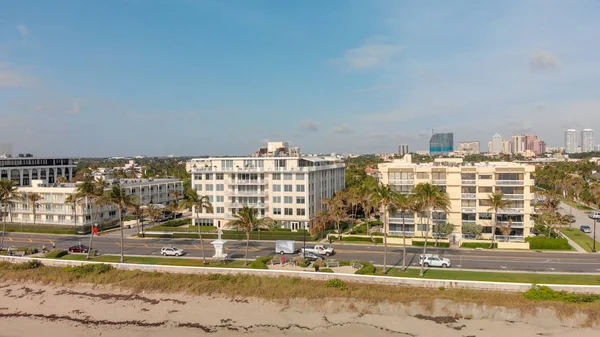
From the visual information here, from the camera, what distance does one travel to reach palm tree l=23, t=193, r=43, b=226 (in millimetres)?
82375

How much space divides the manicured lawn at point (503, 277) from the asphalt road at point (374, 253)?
3.21 meters

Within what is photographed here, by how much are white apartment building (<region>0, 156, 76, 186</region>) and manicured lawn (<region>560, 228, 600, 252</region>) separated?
13506cm

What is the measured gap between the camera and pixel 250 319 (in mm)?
39250

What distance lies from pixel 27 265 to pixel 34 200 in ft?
108

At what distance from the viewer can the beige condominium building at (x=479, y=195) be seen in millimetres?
66875

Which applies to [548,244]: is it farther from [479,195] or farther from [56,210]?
[56,210]

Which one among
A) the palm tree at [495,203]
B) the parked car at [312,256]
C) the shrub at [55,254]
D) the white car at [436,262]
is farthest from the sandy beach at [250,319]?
the palm tree at [495,203]

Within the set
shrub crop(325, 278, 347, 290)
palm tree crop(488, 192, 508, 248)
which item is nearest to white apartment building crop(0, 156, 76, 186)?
shrub crop(325, 278, 347, 290)

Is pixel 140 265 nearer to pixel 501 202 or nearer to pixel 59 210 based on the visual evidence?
pixel 59 210

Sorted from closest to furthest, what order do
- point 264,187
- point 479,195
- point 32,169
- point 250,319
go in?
point 250,319 → point 479,195 → point 264,187 → point 32,169

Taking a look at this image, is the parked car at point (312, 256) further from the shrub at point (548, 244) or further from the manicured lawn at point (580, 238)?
the manicured lawn at point (580, 238)

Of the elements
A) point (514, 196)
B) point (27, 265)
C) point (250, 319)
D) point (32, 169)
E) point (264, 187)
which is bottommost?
point (250, 319)

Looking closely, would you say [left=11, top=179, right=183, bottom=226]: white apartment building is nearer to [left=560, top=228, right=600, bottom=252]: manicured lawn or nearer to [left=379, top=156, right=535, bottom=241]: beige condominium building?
[left=379, top=156, right=535, bottom=241]: beige condominium building

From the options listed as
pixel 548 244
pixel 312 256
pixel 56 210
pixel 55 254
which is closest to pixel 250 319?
pixel 312 256
